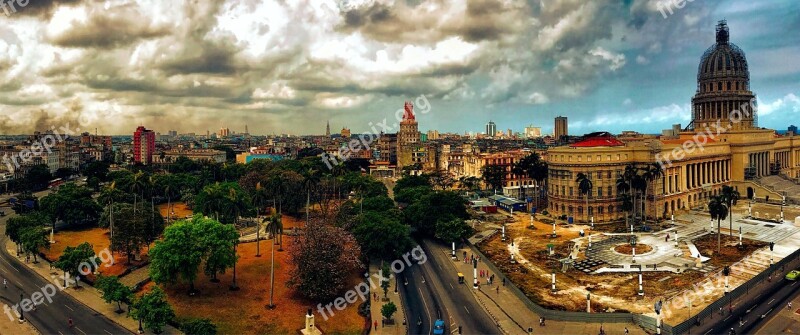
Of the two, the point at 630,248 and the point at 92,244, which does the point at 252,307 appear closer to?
the point at 92,244

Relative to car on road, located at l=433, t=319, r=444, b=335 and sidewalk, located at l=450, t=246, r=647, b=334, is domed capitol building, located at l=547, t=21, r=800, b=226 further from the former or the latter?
car on road, located at l=433, t=319, r=444, b=335

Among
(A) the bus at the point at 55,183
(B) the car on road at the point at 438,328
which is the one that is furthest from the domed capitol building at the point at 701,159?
(A) the bus at the point at 55,183

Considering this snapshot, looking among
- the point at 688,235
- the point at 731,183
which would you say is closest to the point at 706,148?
the point at 731,183

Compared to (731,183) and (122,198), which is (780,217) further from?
(122,198)

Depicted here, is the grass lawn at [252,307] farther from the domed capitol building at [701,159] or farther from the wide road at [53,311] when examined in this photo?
the domed capitol building at [701,159]

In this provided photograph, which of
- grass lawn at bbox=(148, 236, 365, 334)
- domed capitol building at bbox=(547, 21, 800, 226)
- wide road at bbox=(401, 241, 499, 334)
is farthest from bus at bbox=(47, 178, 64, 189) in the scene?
domed capitol building at bbox=(547, 21, 800, 226)

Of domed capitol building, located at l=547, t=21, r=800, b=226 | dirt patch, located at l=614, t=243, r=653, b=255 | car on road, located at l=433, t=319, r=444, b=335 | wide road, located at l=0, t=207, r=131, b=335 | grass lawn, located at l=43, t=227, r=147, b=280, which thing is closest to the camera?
car on road, located at l=433, t=319, r=444, b=335

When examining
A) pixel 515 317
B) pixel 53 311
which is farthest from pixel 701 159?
pixel 53 311
